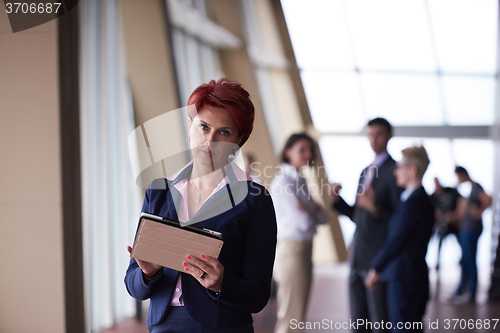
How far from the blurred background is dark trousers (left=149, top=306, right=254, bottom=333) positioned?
322 mm

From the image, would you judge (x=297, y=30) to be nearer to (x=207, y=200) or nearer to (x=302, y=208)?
(x=302, y=208)

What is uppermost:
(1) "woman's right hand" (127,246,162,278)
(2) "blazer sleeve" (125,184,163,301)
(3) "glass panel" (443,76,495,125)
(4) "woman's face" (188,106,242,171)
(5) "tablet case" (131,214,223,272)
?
(3) "glass panel" (443,76,495,125)

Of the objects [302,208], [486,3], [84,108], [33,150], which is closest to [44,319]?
[33,150]

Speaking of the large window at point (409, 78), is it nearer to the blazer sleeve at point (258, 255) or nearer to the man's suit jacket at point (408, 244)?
the man's suit jacket at point (408, 244)

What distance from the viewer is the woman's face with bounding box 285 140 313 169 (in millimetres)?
3303

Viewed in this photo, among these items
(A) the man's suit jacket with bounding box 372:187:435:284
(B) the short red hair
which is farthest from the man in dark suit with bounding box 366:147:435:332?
(B) the short red hair

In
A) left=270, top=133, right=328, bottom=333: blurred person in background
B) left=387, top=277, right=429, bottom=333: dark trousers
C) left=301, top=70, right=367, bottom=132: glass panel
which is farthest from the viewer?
left=301, top=70, right=367, bottom=132: glass panel

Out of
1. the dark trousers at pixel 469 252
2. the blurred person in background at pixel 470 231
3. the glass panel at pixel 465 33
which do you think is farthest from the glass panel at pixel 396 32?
the dark trousers at pixel 469 252

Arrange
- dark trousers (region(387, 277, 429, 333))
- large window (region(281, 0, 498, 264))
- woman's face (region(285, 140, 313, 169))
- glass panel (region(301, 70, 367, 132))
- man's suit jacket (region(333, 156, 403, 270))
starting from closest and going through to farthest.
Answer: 1. dark trousers (region(387, 277, 429, 333))
2. man's suit jacket (region(333, 156, 403, 270))
3. woman's face (region(285, 140, 313, 169))
4. large window (region(281, 0, 498, 264))
5. glass panel (region(301, 70, 367, 132))

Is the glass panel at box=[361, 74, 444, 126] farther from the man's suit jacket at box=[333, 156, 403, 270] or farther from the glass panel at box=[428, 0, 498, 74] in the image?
the man's suit jacket at box=[333, 156, 403, 270]

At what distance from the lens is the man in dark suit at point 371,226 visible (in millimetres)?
2789

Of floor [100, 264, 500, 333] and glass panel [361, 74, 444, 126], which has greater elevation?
glass panel [361, 74, 444, 126]

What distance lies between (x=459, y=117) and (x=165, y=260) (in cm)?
443

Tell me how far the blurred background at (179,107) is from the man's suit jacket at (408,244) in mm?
741
